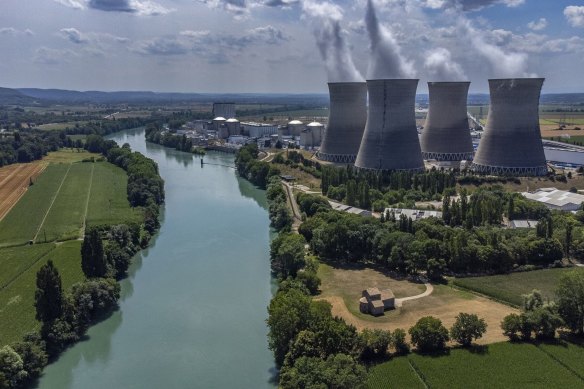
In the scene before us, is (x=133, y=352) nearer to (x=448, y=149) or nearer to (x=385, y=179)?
(x=385, y=179)

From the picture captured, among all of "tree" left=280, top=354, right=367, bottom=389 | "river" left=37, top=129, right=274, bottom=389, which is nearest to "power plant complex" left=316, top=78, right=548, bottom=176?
"river" left=37, top=129, right=274, bottom=389

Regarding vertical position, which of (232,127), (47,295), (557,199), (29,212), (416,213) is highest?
(232,127)

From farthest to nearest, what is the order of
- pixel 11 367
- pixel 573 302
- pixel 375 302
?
pixel 375 302 < pixel 573 302 < pixel 11 367

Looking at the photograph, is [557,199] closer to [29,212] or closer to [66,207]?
[66,207]

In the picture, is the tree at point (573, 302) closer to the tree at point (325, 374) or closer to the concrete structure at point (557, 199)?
the tree at point (325, 374)

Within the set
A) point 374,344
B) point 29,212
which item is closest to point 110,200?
point 29,212

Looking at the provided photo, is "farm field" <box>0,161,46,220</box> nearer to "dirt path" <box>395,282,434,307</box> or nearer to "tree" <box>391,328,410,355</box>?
"dirt path" <box>395,282,434,307</box>

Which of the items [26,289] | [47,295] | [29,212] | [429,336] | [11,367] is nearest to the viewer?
[11,367]

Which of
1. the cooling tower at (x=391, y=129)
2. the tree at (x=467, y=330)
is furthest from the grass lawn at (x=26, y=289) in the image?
the cooling tower at (x=391, y=129)
